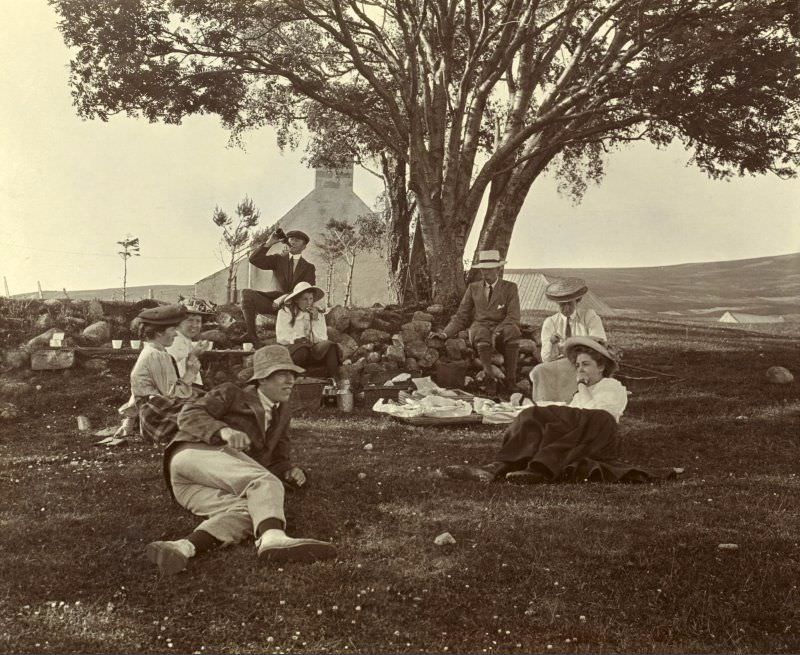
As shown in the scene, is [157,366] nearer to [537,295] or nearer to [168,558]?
[168,558]

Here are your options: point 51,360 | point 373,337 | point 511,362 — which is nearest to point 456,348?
point 511,362

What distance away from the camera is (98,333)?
359 inches

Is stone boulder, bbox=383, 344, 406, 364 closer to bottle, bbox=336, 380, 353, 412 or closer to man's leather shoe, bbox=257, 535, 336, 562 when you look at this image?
bottle, bbox=336, 380, 353, 412

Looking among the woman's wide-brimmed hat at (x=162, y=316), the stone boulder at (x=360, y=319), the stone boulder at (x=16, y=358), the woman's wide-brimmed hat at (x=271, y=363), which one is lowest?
the stone boulder at (x=16, y=358)

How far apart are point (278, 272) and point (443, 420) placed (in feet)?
9.09

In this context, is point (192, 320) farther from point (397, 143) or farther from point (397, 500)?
point (397, 143)

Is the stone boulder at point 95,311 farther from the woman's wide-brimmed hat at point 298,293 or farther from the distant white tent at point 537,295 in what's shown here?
the distant white tent at point 537,295

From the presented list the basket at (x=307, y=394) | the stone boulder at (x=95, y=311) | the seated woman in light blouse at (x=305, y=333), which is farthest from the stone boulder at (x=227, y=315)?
the basket at (x=307, y=394)

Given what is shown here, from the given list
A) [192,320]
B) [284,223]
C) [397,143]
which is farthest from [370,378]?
[397,143]

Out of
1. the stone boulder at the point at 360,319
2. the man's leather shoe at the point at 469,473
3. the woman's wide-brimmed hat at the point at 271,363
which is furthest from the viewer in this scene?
the stone boulder at the point at 360,319

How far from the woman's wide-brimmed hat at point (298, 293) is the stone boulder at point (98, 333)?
2203 millimetres

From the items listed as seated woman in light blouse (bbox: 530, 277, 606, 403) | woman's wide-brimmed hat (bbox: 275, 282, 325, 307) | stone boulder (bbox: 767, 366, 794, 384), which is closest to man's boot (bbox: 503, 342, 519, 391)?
seated woman in light blouse (bbox: 530, 277, 606, 403)

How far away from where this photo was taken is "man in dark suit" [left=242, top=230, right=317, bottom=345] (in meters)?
8.70

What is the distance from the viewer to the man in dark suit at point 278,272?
28.5 feet
